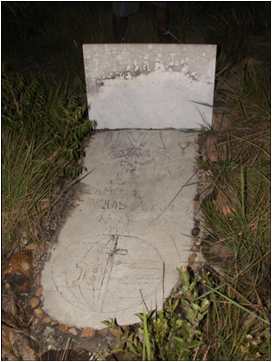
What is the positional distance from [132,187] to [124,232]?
35 cm

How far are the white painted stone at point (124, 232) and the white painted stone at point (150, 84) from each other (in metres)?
0.11

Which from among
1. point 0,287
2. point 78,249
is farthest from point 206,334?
point 0,287

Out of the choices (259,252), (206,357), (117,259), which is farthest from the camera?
(117,259)

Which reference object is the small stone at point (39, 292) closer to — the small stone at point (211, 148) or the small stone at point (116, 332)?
the small stone at point (116, 332)

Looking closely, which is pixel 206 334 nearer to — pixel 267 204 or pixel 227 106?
pixel 267 204

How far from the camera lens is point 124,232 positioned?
101 inches

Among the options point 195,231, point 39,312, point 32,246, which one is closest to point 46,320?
point 39,312

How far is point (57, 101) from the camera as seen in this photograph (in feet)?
10.1

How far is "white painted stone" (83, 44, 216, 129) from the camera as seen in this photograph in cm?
299

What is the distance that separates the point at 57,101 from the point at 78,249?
1.02 meters

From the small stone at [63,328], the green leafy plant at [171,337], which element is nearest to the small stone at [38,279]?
→ the small stone at [63,328]

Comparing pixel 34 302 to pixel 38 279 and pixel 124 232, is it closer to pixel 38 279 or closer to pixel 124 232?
pixel 38 279

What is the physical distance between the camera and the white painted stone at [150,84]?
2.99m

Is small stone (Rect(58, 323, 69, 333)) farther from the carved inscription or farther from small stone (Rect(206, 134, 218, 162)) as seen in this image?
small stone (Rect(206, 134, 218, 162))
